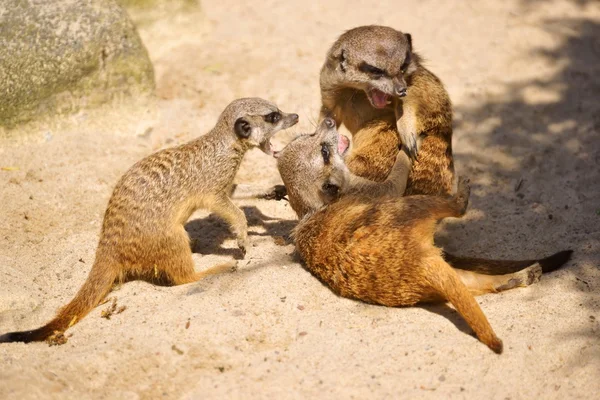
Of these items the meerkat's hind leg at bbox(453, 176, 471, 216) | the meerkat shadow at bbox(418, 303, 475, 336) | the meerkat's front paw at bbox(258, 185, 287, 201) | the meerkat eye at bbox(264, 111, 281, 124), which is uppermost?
the meerkat eye at bbox(264, 111, 281, 124)

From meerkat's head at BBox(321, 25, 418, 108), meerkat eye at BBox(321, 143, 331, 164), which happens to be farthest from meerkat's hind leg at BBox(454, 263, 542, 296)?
meerkat's head at BBox(321, 25, 418, 108)

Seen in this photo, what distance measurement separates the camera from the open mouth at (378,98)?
448 centimetres

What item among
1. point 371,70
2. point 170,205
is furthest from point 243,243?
point 371,70

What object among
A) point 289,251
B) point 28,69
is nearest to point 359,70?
point 289,251

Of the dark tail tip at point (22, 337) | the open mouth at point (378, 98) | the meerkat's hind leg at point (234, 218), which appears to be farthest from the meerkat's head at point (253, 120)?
the dark tail tip at point (22, 337)

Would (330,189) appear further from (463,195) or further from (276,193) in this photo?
(463,195)

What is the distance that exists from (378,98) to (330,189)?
0.73 metres

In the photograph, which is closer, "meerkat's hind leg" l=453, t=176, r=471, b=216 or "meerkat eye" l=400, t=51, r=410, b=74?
"meerkat's hind leg" l=453, t=176, r=471, b=216

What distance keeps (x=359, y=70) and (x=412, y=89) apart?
355 mm

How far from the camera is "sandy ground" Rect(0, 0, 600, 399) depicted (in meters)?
3.34

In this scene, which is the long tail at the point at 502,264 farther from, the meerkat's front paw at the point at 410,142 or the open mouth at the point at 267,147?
the open mouth at the point at 267,147

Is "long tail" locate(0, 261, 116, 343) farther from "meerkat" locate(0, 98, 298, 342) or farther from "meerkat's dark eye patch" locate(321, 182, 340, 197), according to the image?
"meerkat's dark eye patch" locate(321, 182, 340, 197)

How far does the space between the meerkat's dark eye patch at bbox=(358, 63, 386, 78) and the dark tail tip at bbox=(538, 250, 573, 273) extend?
1.47 m

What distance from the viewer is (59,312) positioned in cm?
383
